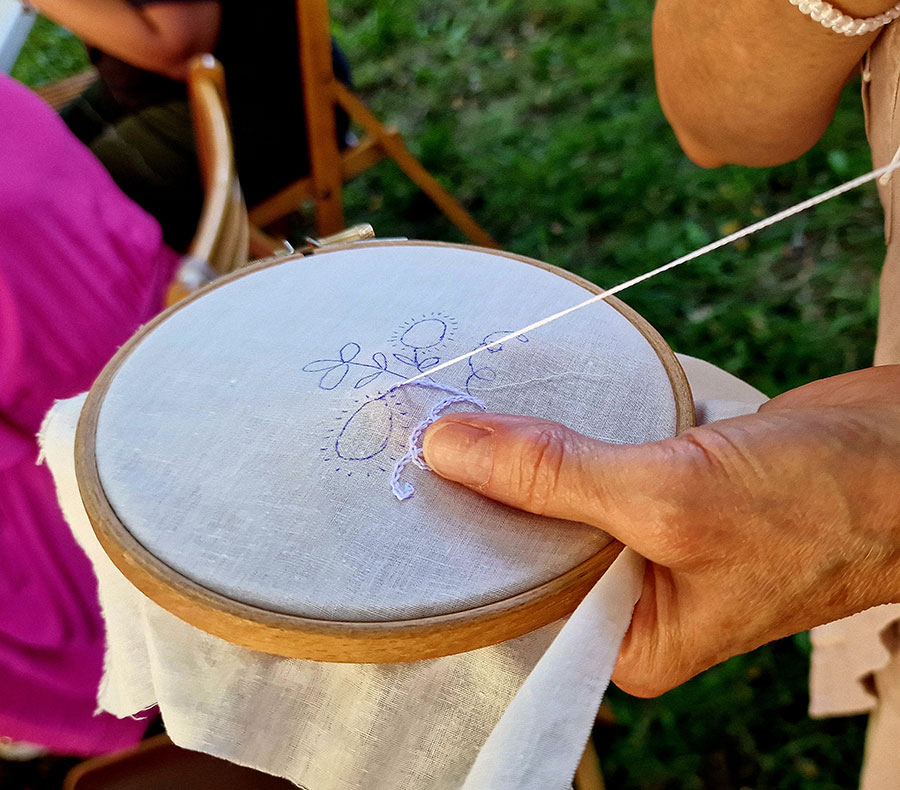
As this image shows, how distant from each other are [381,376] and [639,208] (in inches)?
84.8

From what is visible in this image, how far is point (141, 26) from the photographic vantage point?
155cm

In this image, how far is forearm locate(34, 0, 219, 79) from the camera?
1.53 m

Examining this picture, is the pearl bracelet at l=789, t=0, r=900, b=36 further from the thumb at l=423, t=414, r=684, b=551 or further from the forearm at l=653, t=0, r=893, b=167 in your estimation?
the thumb at l=423, t=414, r=684, b=551

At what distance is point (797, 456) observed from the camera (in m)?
0.58

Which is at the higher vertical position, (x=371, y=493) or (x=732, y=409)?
(x=371, y=493)

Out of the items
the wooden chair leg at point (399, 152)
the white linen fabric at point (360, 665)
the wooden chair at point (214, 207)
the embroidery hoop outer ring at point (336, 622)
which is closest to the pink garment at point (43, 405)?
the wooden chair at point (214, 207)

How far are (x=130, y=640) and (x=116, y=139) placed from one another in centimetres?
128

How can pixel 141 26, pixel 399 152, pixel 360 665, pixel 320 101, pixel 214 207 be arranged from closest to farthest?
pixel 360 665, pixel 214 207, pixel 141 26, pixel 320 101, pixel 399 152

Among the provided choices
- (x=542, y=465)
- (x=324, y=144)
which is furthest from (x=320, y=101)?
(x=542, y=465)

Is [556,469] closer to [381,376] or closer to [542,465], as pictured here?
[542,465]

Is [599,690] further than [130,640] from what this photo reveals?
No

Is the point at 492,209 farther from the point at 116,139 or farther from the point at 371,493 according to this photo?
the point at 371,493

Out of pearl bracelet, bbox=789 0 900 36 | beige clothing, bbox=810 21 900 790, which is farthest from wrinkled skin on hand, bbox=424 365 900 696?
pearl bracelet, bbox=789 0 900 36

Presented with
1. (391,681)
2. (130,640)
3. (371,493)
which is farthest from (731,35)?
(130,640)
